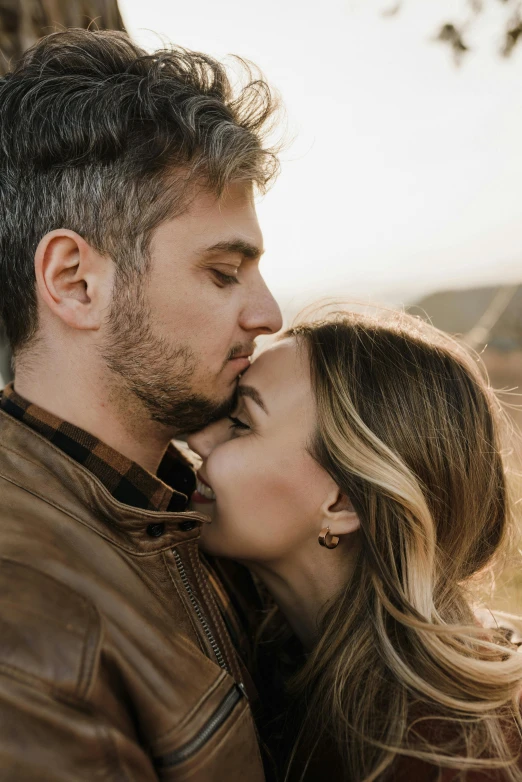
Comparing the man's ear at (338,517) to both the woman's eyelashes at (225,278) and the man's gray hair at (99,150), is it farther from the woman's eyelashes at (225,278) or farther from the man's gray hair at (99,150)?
the man's gray hair at (99,150)

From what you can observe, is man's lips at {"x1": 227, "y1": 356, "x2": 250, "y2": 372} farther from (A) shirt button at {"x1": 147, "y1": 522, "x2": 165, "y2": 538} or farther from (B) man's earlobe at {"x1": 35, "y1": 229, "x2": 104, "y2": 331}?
(A) shirt button at {"x1": 147, "y1": 522, "x2": 165, "y2": 538}

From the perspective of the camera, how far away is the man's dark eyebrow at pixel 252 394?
2355mm

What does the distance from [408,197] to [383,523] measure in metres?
3.44

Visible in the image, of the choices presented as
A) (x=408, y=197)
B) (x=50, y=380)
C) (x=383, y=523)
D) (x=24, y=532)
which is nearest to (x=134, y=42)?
(x=50, y=380)

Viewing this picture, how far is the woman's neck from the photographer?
239 centimetres

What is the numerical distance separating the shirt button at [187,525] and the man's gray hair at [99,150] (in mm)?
782

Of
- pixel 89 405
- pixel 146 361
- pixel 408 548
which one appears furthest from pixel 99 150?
pixel 408 548

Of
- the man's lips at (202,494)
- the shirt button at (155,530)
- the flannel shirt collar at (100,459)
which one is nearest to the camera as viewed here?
the shirt button at (155,530)

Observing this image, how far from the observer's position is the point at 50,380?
214 centimetres

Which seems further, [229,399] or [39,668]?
[229,399]

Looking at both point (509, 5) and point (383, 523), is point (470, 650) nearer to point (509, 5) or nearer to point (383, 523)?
point (383, 523)

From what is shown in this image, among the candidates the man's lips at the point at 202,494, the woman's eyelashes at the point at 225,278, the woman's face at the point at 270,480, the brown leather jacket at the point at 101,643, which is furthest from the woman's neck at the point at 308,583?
the woman's eyelashes at the point at 225,278

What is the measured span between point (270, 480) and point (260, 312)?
0.58 meters

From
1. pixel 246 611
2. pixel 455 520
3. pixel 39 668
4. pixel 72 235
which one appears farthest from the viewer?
pixel 246 611
